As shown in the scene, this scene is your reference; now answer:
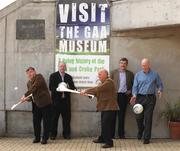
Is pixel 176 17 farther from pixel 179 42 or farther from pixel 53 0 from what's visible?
pixel 53 0

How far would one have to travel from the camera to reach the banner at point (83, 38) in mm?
12336

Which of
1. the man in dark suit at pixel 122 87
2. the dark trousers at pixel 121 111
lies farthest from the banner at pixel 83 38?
the dark trousers at pixel 121 111

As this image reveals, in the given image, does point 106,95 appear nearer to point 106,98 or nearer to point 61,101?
point 106,98

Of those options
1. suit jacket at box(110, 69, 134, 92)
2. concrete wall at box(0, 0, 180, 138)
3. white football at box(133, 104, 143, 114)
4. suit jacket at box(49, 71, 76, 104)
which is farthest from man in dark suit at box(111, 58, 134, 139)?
suit jacket at box(49, 71, 76, 104)

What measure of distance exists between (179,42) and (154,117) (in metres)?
1.89

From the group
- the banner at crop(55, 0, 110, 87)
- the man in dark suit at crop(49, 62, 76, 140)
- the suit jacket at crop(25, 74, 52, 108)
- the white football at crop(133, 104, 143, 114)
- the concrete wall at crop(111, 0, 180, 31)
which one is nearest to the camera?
the concrete wall at crop(111, 0, 180, 31)

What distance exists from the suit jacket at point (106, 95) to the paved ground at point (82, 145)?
87 centimetres

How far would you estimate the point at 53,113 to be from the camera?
39.7 ft

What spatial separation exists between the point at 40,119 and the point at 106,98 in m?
1.77

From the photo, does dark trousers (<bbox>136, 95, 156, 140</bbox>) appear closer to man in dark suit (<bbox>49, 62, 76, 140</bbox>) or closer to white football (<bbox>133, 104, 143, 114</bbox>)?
white football (<bbox>133, 104, 143, 114</bbox>)

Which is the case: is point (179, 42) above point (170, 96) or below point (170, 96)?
above

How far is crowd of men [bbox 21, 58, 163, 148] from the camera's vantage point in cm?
1073

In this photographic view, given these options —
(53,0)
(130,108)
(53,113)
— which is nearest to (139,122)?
(130,108)

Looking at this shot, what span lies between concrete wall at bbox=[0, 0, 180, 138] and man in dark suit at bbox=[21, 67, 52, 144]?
1107mm
